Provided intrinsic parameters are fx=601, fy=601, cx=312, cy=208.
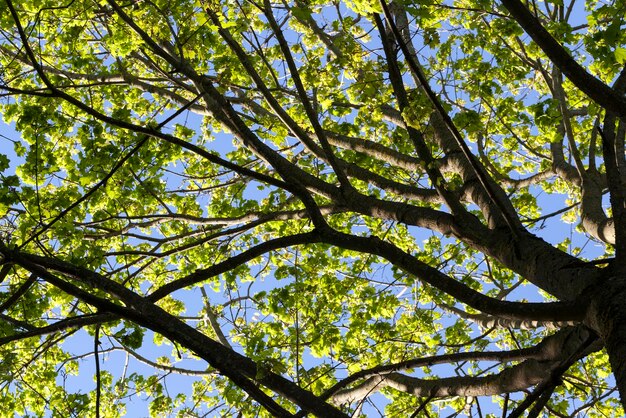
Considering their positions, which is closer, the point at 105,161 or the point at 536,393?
the point at 536,393

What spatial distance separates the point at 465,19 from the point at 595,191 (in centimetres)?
326

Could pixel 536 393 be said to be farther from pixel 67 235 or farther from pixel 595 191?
pixel 67 235

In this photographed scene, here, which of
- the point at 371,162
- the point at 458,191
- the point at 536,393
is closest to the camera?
the point at 536,393

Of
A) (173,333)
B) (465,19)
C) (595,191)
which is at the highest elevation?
(465,19)

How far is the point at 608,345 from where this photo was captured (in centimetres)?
254

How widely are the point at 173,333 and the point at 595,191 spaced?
178 inches

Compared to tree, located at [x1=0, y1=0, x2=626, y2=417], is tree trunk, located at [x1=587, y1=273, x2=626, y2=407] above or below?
below

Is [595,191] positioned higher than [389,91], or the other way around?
[389,91]

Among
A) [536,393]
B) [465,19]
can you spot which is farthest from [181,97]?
[536,393]

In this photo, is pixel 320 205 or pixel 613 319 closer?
pixel 613 319

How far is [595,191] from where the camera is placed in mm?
5777

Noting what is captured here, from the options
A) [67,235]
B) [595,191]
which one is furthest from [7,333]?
[595,191]

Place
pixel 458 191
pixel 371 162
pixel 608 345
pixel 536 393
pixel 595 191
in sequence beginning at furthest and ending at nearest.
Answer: pixel 371 162 < pixel 595 191 < pixel 458 191 < pixel 536 393 < pixel 608 345

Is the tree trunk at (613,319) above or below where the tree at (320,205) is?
below
